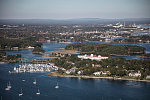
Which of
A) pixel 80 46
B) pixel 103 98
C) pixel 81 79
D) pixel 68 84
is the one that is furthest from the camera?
pixel 80 46

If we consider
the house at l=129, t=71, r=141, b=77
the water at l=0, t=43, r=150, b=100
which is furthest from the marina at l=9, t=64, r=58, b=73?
the house at l=129, t=71, r=141, b=77

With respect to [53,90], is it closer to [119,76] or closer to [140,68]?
[119,76]

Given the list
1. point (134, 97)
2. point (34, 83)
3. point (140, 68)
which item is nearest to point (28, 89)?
point (34, 83)

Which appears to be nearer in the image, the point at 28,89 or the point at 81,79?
the point at 28,89

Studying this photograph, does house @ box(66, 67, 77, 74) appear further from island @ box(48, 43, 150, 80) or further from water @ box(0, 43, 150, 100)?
water @ box(0, 43, 150, 100)

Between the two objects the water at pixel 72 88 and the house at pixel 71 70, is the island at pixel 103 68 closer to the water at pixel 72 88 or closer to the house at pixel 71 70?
the house at pixel 71 70

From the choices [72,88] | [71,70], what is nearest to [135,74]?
[71,70]

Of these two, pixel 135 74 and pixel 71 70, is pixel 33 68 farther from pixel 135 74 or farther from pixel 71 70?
pixel 135 74

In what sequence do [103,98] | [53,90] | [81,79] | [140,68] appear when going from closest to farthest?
[103,98]
[53,90]
[81,79]
[140,68]
